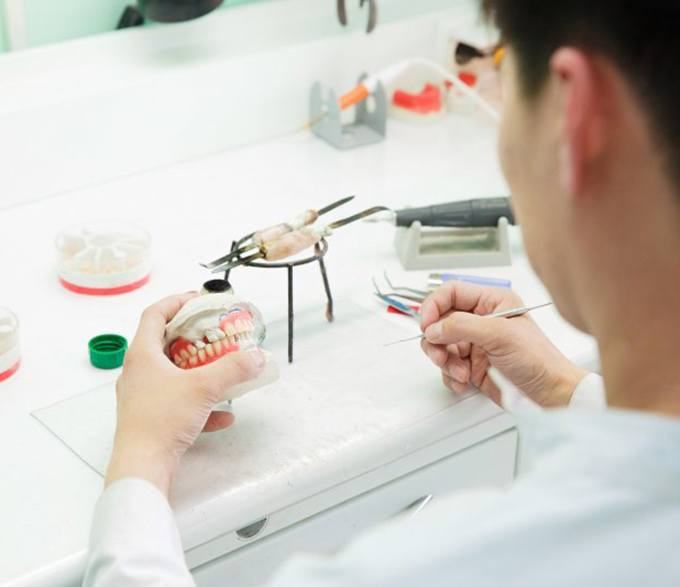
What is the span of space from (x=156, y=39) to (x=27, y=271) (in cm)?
47

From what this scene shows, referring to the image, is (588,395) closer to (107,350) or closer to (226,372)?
(226,372)

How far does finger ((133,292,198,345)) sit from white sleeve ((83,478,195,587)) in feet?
0.55

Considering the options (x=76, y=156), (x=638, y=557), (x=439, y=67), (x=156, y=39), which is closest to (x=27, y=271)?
(x=76, y=156)

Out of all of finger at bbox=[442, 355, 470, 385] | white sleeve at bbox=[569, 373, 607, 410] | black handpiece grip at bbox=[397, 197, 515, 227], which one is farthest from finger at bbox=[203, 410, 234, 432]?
black handpiece grip at bbox=[397, 197, 515, 227]

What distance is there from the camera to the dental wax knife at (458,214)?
1442mm

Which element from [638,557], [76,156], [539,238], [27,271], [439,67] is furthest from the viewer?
[439,67]

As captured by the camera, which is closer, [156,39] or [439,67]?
[156,39]

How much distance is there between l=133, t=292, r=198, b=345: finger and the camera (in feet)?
3.60

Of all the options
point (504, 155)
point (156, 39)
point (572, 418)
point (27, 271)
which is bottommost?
point (27, 271)

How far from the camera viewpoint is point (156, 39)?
171 cm

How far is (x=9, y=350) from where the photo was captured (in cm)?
119

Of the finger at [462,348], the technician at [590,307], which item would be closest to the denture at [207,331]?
the finger at [462,348]

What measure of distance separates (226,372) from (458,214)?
19.9 inches

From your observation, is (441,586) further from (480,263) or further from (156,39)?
(156,39)
